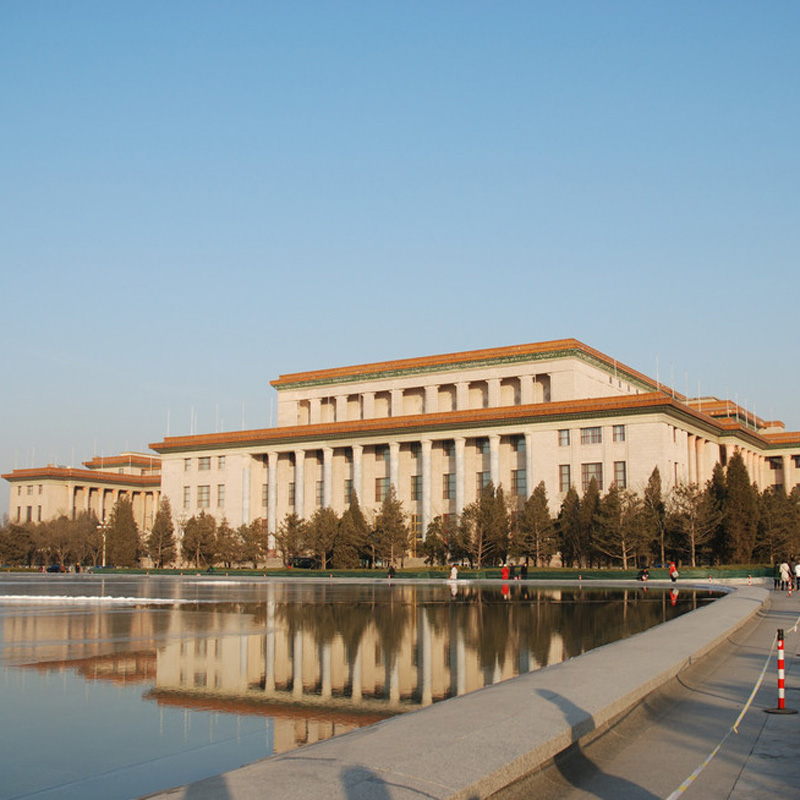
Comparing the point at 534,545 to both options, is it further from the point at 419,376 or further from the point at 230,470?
the point at 230,470

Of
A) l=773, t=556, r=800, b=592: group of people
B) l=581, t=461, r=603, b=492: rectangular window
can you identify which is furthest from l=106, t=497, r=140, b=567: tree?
l=773, t=556, r=800, b=592: group of people

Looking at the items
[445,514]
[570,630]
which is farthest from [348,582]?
[570,630]

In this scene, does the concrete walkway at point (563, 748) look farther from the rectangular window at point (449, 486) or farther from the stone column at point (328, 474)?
the stone column at point (328, 474)

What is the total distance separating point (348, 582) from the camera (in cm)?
6347

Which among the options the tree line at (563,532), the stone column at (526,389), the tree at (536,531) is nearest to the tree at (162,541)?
the tree line at (563,532)

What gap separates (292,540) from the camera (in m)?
84.3

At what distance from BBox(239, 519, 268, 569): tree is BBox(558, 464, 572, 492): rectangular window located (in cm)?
2859

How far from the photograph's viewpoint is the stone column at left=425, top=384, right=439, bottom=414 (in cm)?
9019

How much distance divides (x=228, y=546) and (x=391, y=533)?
62.3 ft

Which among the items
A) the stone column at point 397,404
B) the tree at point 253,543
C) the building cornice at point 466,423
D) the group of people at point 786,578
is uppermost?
the stone column at point 397,404

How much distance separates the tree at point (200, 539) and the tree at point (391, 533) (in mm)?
19212

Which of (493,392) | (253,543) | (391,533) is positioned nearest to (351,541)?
(391,533)

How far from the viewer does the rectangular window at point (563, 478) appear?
78.9 m

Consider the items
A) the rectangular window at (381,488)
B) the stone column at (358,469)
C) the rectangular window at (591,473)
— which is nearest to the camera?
the rectangular window at (591,473)
